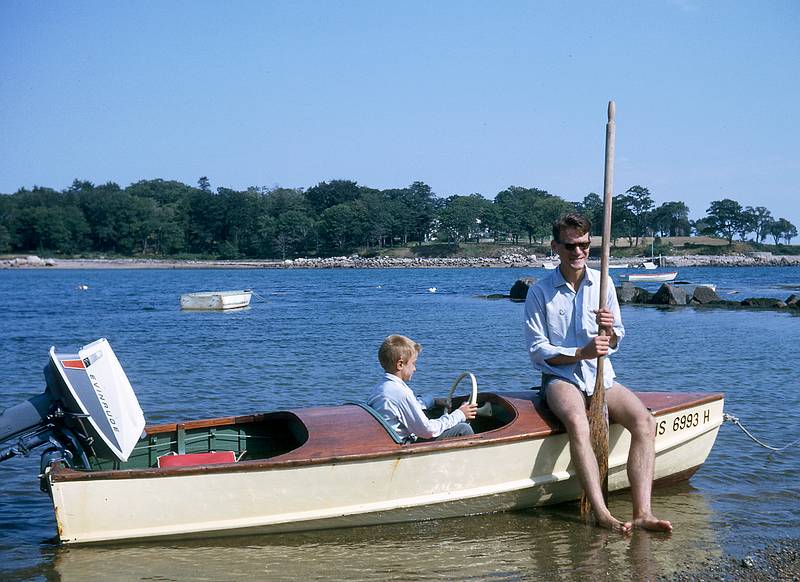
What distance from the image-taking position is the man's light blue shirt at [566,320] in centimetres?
694

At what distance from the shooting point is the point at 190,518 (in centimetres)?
652

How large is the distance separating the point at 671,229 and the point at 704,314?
467 feet

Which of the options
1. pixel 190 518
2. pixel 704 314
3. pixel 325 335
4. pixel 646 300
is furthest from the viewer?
pixel 646 300

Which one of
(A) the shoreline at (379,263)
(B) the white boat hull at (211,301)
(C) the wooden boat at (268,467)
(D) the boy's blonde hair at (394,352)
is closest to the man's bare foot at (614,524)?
(C) the wooden boat at (268,467)

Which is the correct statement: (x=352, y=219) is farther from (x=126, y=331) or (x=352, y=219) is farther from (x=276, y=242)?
Answer: (x=126, y=331)

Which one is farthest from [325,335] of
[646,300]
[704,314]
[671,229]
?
[671,229]

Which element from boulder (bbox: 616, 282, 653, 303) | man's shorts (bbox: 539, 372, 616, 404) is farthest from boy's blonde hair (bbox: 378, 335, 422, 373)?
boulder (bbox: 616, 282, 653, 303)

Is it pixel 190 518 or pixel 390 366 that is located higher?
pixel 390 366

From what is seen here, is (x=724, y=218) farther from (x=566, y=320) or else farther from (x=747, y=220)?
(x=566, y=320)

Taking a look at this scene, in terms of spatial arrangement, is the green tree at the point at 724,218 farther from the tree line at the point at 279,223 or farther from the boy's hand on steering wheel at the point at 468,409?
the boy's hand on steering wheel at the point at 468,409

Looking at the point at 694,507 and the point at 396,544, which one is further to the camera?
the point at 694,507

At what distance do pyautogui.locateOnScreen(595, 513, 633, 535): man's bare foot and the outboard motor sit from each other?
12.8 ft

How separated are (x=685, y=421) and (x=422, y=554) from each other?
2991mm

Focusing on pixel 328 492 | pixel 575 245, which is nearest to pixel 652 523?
pixel 575 245
